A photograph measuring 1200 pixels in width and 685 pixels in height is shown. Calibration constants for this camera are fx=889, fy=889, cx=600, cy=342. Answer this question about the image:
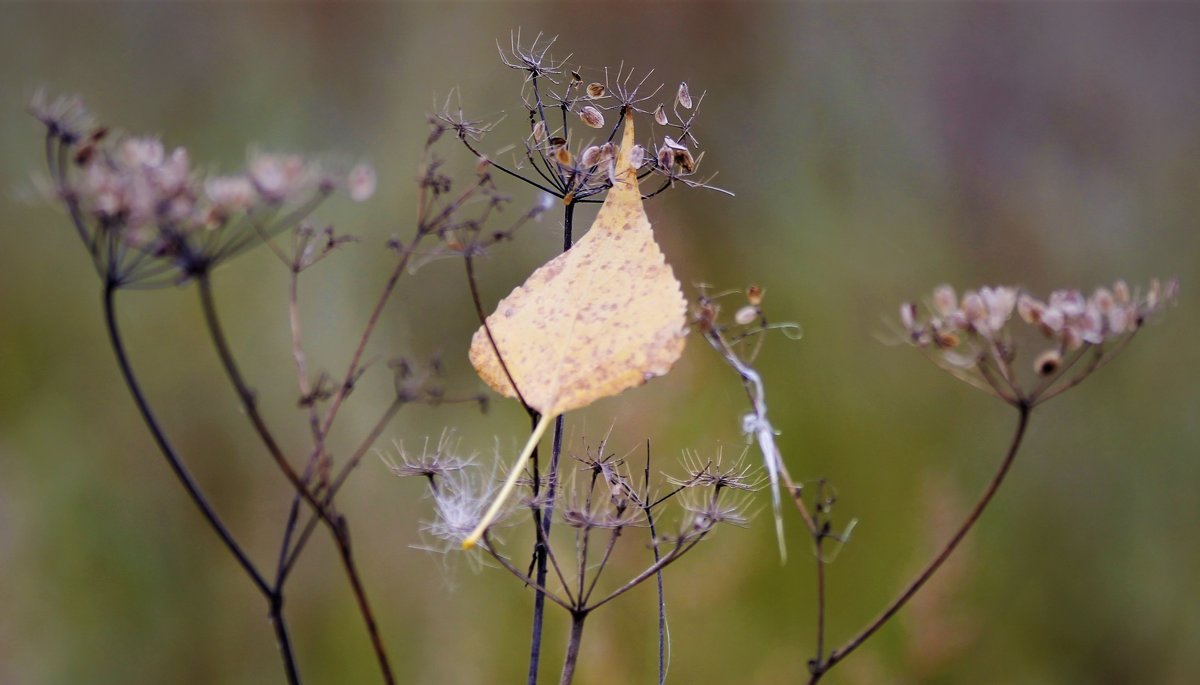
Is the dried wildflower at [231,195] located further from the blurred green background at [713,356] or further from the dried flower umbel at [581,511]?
the blurred green background at [713,356]

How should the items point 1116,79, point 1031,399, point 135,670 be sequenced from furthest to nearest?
point 1116,79, point 135,670, point 1031,399

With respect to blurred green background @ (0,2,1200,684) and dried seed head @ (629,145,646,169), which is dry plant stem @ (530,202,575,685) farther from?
blurred green background @ (0,2,1200,684)

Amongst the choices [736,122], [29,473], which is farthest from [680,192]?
[29,473]

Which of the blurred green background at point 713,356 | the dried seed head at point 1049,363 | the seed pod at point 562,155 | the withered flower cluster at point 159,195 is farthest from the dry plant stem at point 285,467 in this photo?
the blurred green background at point 713,356

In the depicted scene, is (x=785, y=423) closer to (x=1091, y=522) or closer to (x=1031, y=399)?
(x=1091, y=522)

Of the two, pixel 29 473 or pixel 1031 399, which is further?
pixel 29 473

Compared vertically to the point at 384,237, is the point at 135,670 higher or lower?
lower

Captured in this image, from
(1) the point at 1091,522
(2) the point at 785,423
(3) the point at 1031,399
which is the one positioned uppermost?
(3) the point at 1031,399
